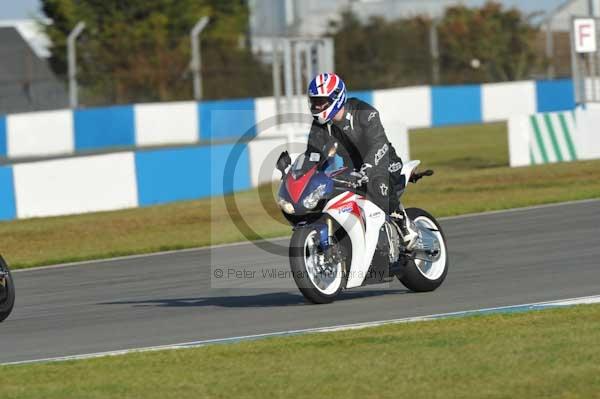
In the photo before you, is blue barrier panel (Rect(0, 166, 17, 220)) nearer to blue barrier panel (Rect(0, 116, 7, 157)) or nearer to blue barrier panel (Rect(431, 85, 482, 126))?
blue barrier panel (Rect(0, 116, 7, 157))

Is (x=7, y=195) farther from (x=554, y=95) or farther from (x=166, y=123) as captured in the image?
(x=554, y=95)

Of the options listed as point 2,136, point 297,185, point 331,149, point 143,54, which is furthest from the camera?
point 143,54

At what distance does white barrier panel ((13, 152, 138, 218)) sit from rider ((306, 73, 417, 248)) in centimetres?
1026

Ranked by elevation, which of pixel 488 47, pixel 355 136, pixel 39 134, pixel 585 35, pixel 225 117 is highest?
pixel 488 47

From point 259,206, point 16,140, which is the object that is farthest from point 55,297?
point 16,140

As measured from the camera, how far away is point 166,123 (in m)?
34.4


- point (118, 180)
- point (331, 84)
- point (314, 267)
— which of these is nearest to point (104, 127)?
point (118, 180)

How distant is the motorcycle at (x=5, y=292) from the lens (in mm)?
9812

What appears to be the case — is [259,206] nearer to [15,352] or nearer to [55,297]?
[55,297]

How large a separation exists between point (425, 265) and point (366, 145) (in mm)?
1315

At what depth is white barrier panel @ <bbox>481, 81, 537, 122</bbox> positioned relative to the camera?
36.7m

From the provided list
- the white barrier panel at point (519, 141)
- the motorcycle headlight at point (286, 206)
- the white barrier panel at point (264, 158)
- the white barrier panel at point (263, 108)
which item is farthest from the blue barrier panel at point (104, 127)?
the motorcycle headlight at point (286, 206)

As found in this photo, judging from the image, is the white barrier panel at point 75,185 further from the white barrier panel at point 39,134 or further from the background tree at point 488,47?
the background tree at point 488,47

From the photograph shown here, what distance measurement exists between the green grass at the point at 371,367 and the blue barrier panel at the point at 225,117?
2725 cm
